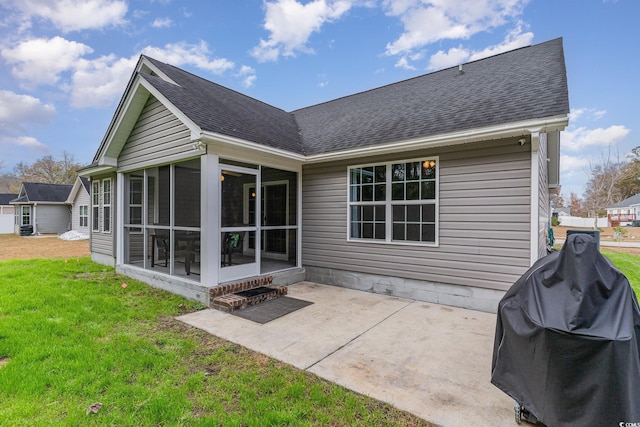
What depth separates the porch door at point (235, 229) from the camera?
5.45m

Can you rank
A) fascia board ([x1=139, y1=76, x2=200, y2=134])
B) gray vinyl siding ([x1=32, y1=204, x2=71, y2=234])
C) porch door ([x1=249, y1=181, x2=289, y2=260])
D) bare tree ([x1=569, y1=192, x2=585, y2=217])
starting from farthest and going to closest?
bare tree ([x1=569, y1=192, x2=585, y2=217]) < gray vinyl siding ([x1=32, y1=204, x2=71, y2=234]) < porch door ([x1=249, y1=181, x2=289, y2=260]) < fascia board ([x1=139, y1=76, x2=200, y2=134])

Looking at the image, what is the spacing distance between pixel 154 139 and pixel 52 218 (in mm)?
23835

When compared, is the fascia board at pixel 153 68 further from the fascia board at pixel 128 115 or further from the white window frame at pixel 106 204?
the white window frame at pixel 106 204

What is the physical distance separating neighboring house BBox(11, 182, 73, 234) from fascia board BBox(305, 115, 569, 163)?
85.5ft

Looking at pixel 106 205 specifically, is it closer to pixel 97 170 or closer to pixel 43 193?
pixel 97 170

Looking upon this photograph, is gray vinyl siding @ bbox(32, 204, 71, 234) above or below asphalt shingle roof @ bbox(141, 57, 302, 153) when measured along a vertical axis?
below

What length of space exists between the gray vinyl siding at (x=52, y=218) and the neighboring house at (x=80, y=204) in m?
1.57

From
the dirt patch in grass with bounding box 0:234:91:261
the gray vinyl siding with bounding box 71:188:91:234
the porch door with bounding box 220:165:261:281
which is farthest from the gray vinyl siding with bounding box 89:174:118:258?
the gray vinyl siding with bounding box 71:188:91:234

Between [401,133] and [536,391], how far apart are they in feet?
14.9

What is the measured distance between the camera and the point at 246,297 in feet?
16.7

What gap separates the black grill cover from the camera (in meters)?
1.73

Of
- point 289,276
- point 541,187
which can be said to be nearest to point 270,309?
point 289,276

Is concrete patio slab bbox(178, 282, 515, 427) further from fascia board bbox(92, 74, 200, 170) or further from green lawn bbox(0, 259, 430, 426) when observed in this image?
fascia board bbox(92, 74, 200, 170)

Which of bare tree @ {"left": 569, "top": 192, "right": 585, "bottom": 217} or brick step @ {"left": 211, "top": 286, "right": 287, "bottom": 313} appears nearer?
brick step @ {"left": 211, "top": 286, "right": 287, "bottom": 313}
